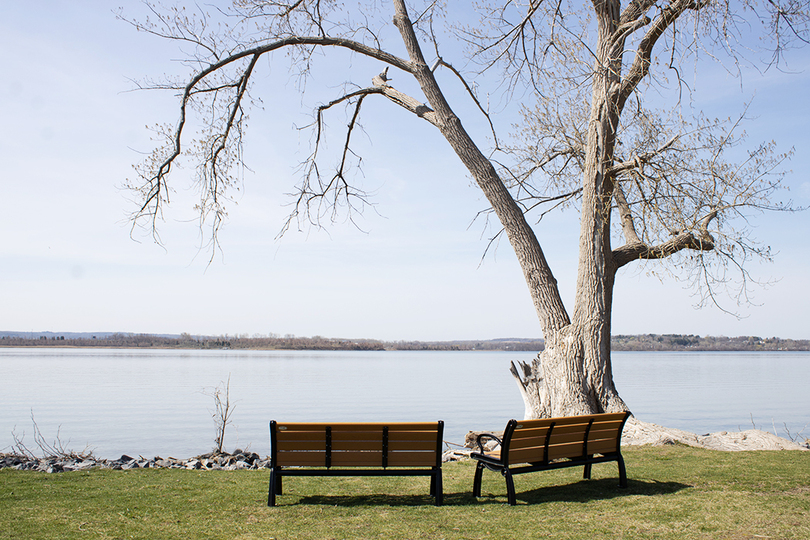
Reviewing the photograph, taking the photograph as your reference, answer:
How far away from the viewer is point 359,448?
525 centimetres

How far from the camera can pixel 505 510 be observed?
4.95 m

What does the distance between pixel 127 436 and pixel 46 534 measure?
45.0 ft

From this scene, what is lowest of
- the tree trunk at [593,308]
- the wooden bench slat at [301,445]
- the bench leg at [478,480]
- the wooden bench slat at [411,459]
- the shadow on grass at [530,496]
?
the shadow on grass at [530,496]

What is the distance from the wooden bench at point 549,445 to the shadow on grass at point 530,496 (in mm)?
181

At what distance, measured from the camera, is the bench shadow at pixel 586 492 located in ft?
17.6

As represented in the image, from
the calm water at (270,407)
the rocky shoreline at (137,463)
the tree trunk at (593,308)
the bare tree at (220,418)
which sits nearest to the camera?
the rocky shoreline at (137,463)

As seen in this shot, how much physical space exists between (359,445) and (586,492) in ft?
7.37

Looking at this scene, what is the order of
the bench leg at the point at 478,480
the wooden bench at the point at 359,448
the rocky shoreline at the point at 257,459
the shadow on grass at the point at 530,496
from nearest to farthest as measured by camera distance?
the wooden bench at the point at 359,448 → the shadow on grass at the point at 530,496 → the bench leg at the point at 478,480 → the rocky shoreline at the point at 257,459

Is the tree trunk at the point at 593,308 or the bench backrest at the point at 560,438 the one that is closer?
the bench backrest at the point at 560,438

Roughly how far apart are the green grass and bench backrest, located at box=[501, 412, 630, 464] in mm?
376

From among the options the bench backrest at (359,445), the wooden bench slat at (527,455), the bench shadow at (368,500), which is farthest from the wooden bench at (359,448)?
the wooden bench slat at (527,455)

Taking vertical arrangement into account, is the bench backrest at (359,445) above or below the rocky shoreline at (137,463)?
above

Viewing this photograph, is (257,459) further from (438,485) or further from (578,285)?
(578,285)

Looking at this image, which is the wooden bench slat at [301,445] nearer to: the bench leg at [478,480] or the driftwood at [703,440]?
the bench leg at [478,480]
